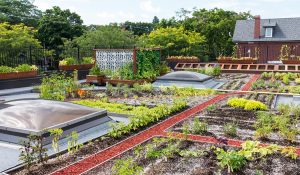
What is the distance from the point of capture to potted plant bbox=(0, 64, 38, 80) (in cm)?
1364

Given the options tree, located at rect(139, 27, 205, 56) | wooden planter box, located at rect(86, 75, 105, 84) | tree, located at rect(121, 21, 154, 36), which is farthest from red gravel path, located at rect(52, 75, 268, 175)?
tree, located at rect(121, 21, 154, 36)

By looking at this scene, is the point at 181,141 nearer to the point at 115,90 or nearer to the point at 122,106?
the point at 122,106

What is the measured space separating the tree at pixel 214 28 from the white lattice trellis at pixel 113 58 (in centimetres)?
2105

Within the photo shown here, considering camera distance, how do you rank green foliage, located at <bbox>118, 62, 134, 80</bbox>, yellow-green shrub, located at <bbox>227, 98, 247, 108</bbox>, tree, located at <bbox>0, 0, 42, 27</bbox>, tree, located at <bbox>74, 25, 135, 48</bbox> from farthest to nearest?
tree, located at <bbox>0, 0, 42, 27</bbox>
tree, located at <bbox>74, 25, 135, 48</bbox>
green foliage, located at <bbox>118, 62, 134, 80</bbox>
yellow-green shrub, located at <bbox>227, 98, 247, 108</bbox>

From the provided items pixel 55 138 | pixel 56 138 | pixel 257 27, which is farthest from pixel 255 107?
pixel 257 27

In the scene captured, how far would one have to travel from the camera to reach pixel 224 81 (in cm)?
1619

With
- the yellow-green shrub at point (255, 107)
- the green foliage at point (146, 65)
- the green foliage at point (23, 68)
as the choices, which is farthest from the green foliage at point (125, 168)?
the green foliage at point (23, 68)

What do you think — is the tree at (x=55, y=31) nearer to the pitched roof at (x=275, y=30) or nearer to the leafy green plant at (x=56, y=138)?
the pitched roof at (x=275, y=30)

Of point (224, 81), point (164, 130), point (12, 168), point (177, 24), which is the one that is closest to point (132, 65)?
point (224, 81)

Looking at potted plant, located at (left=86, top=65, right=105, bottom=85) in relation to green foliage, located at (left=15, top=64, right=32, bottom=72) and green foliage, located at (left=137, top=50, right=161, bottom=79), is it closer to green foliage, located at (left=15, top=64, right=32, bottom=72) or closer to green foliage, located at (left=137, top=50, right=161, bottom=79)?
green foliage, located at (left=137, top=50, right=161, bottom=79)

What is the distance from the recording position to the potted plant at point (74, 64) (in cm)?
1706

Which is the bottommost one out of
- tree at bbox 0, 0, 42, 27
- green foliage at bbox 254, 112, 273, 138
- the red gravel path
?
the red gravel path

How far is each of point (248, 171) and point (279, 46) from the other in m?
31.2

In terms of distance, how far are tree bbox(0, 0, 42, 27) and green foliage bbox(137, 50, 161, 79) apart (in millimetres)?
25057
